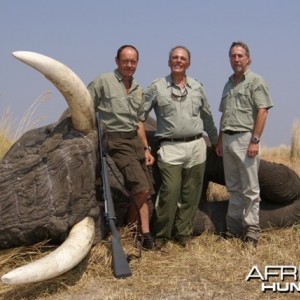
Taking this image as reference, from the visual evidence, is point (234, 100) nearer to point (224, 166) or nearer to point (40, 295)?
point (224, 166)

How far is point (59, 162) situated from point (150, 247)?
1329mm

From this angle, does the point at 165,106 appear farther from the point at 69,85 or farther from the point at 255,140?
the point at 69,85

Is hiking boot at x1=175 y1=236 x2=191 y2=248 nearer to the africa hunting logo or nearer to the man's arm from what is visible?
the man's arm

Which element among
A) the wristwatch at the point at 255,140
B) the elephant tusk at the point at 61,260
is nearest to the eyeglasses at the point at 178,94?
the wristwatch at the point at 255,140

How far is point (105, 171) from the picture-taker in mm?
4605

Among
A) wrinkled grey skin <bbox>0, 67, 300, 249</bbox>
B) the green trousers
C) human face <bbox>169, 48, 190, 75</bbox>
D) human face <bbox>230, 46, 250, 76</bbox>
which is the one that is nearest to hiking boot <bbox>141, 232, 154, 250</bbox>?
the green trousers

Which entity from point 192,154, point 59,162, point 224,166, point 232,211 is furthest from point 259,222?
point 59,162

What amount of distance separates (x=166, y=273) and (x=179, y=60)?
1944 millimetres

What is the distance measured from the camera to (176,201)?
532 cm

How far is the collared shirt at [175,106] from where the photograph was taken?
5.25m

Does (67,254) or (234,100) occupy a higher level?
(234,100)

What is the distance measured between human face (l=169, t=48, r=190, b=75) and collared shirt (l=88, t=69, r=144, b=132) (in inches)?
18.5

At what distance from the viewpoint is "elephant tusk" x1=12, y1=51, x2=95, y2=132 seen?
13.3 feet

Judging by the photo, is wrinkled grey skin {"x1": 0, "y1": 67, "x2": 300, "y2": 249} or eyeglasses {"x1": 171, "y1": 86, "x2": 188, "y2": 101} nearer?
wrinkled grey skin {"x1": 0, "y1": 67, "x2": 300, "y2": 249}
